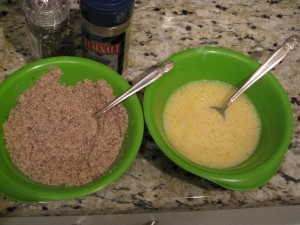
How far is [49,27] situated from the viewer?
77 centimetres

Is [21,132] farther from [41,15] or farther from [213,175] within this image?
[213,175]

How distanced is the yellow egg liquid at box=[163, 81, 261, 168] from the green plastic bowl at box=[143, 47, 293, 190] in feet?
0.05

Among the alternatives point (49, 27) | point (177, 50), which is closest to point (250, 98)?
point (177, 50)

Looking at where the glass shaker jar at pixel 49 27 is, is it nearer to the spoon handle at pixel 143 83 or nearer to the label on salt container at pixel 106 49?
the label on salt container at pixel 106 49

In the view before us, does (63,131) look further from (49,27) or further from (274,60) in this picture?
(274,60)

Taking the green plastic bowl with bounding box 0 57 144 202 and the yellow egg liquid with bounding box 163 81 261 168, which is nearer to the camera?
the green plastic bowl with bounding box 0 57 144 202

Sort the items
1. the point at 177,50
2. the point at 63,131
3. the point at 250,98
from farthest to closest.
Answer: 1. the point at 177,50
2. the point at 250,98
3. the point at 63,131

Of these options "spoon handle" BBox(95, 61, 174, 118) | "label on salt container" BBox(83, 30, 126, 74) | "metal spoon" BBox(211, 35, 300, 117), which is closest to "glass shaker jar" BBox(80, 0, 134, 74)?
"label on salt container" BBox(83, 30, 126, 74)

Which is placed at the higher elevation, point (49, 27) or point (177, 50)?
point (49, 27)

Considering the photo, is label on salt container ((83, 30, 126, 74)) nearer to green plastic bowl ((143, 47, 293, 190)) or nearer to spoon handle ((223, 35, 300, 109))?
green plastic bowl ((143, 47, 293, 190))

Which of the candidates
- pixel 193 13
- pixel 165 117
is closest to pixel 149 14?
pixel 193 13

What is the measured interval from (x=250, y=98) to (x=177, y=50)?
23 cm

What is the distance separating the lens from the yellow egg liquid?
762 millimetres

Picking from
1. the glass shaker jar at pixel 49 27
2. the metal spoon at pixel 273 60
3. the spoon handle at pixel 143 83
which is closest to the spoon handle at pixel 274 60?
the metal spoon at pixel 273 60
